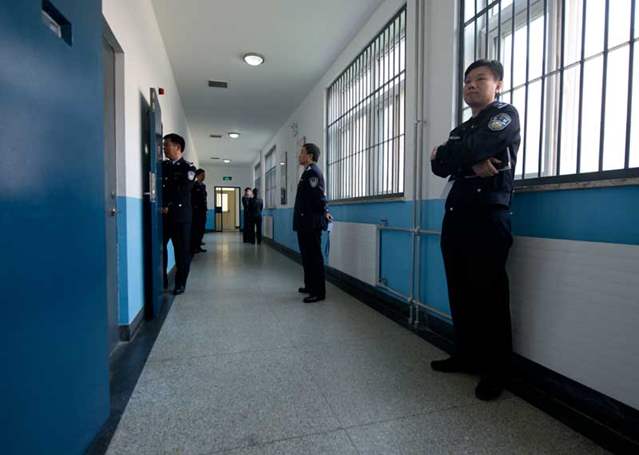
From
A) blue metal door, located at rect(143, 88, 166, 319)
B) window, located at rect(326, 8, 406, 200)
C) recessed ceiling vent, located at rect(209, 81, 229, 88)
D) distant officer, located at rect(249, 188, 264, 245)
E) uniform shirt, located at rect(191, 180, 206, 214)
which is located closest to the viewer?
blue metal door, located at rect(143, 88, 166, 319)

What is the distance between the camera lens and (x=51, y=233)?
3.12 ft

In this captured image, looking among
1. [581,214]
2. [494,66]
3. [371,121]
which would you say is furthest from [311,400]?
[371,121]

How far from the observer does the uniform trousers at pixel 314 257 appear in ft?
10.5

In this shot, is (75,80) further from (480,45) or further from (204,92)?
(204,92)

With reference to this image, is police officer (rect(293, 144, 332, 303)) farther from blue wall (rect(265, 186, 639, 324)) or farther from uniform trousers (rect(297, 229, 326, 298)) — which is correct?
blue wall (rect(265, 186, 639, 324))

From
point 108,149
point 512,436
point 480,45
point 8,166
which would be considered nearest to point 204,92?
point 108,149

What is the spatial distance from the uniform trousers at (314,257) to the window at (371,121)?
692 millimetres

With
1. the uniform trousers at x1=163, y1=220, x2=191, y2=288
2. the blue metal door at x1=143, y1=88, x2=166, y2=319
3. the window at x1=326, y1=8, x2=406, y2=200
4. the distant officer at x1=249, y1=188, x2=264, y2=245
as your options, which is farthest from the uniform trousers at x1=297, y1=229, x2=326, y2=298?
the distant officer at x1=249, y1=188, x2=264, y2=245

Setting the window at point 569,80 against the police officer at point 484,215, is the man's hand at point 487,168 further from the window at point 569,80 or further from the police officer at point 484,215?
the window at point 569,80

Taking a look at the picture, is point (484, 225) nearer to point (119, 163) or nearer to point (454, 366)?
point (454, 366)

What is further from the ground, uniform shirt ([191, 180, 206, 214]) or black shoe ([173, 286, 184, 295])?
uniform shirt ([191, 180, 206, 214])

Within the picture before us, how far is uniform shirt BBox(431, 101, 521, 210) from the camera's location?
1.49m

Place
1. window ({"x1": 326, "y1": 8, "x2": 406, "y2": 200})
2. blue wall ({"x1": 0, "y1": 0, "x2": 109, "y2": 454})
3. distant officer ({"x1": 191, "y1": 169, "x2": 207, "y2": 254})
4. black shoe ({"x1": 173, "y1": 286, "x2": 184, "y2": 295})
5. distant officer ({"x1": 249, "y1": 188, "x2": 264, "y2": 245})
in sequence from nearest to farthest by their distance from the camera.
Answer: blue wall ({"x1": 0, "y1": 0, "x2": 109, "y2": 454})
window ({"x1": 326, "y1": 8, "x2": 406, "y2": 200})
black shoe ({"x1": 173, "y1": 286, "x2": 184, "y2": 295})
distant officer ({"x1": 191, "y1": 169, "x2": 207, "y2": 254})
distant officer ({"x1": 249, "y1": 188, "x2": 264, "y2": 245})

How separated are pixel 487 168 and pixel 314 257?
193 cm
